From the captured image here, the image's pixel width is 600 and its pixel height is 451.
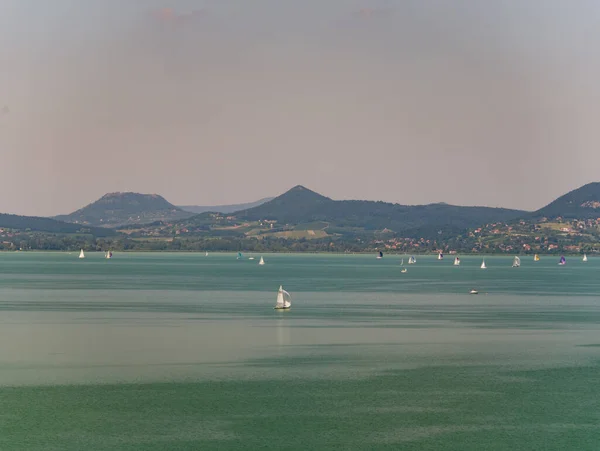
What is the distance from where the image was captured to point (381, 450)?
37750mm

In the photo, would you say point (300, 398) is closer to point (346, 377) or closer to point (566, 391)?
point (346, 377)

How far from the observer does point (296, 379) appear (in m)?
52.7

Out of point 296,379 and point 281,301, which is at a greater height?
point 281,301

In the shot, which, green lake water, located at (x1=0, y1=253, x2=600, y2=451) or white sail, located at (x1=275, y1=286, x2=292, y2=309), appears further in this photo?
white sail, located at (x1=275, y1=286, x2=292, y2=309)

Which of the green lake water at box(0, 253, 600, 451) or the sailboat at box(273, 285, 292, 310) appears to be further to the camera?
the sailboat at box(273, 285, 292, 310)

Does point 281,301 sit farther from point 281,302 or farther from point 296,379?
point 296,379

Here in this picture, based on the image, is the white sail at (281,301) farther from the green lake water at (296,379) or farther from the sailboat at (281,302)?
the green lake water at (296,379)

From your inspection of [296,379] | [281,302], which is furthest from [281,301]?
[296,379]

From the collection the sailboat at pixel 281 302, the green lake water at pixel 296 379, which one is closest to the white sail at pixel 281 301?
the sailboat at pixel 281 302

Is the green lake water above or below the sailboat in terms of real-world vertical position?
below

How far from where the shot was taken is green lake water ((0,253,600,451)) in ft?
132

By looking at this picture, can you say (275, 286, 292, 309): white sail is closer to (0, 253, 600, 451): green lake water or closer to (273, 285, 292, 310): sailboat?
(273, 285, 292, 310): sailboat

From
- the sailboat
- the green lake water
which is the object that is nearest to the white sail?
the sailboat

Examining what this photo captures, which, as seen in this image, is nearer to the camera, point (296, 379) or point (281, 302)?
point (296, 379)
